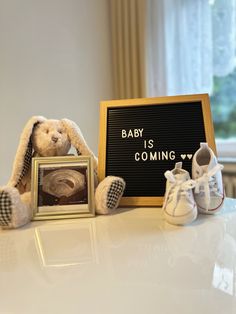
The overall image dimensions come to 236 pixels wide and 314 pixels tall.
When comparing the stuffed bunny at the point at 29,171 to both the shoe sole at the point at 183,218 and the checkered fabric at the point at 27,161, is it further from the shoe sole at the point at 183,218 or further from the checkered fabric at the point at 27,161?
the shoe sole at the point at 183,218

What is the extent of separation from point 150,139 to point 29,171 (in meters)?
0.36

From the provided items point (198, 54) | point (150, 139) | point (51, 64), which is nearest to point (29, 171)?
point (150, 139)

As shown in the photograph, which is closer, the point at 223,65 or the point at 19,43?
the point at 19,43

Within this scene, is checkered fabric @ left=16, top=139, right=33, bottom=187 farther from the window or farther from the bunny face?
the window

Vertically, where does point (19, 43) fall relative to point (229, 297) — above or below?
above

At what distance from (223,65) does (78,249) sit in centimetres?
167

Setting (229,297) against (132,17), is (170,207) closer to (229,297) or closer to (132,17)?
(229,297)

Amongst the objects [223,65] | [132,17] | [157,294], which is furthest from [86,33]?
[157,294]

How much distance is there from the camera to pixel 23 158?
911 mm

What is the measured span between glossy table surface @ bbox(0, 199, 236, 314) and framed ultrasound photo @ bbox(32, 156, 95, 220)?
4cm

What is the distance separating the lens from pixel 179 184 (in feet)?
2.51

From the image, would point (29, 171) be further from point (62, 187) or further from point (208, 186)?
point (208, 186)

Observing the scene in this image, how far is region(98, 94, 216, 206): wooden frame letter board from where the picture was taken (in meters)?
0.92

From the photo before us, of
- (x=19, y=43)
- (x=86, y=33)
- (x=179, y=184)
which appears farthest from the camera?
(x=86, y=33)
